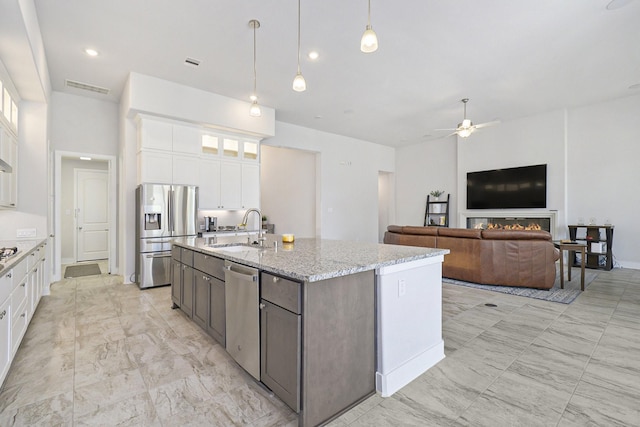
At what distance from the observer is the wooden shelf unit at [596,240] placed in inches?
226

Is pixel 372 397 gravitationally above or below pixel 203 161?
below

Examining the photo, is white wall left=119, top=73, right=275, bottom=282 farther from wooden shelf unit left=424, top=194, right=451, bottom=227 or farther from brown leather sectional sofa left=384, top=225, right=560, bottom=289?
wooden shelf unit left=424, top=194, right=451, bottom=227

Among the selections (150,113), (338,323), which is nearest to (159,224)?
(150,113)

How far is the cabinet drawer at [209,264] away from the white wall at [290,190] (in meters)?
5.18

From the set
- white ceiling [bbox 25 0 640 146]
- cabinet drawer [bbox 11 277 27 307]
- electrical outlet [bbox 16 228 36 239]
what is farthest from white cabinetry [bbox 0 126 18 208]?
white ceiling [bbox 25 0 640 146]

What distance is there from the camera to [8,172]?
3.43m

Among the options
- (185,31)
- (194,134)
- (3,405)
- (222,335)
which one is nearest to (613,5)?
(185,31)

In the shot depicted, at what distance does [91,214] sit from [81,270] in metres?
1.68

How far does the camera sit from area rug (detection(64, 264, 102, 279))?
18.9 ft

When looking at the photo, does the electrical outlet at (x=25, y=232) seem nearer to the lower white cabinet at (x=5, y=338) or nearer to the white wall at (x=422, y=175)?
the lower white cabinet at (x=5, y=338)

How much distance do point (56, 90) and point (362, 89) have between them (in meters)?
5.27

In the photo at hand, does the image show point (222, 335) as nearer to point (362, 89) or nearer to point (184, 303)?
point (184, 303)

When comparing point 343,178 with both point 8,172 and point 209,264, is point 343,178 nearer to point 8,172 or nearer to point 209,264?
point 209,264

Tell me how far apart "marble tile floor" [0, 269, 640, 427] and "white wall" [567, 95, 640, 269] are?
11.2 ft
